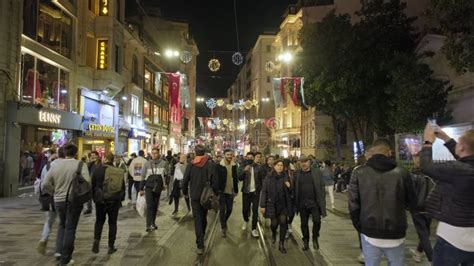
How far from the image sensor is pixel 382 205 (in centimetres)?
439

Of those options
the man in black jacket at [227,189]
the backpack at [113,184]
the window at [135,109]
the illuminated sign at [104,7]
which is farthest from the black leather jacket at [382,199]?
the window at [135,109]

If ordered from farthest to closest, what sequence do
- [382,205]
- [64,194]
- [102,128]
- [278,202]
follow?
1. [102,128]
2. [278,202]
3. [64,194]
4. [382,205]

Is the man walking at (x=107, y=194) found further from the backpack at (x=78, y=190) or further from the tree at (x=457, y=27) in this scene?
the tree at (x=457, y=27)

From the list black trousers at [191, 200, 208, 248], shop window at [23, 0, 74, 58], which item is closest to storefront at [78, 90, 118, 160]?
shop window at [23, 0, 74, 58]

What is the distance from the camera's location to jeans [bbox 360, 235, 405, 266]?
14.4ft

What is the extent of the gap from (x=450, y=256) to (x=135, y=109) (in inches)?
1306

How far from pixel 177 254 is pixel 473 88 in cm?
1398

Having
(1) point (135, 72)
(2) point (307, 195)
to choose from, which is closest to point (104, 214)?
(2) point (307, 195)

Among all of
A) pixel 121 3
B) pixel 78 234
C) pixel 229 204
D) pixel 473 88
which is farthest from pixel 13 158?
pixel 473 88

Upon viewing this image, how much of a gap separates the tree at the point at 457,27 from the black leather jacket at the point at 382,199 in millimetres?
10098

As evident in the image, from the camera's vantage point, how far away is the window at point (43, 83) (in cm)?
1930

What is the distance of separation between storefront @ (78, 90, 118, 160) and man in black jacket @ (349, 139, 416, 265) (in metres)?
20.8

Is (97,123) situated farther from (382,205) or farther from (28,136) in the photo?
(382,205)

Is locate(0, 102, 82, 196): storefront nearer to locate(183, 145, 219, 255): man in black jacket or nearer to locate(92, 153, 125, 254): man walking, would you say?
locate(92, 153, 125, 254): man walking
